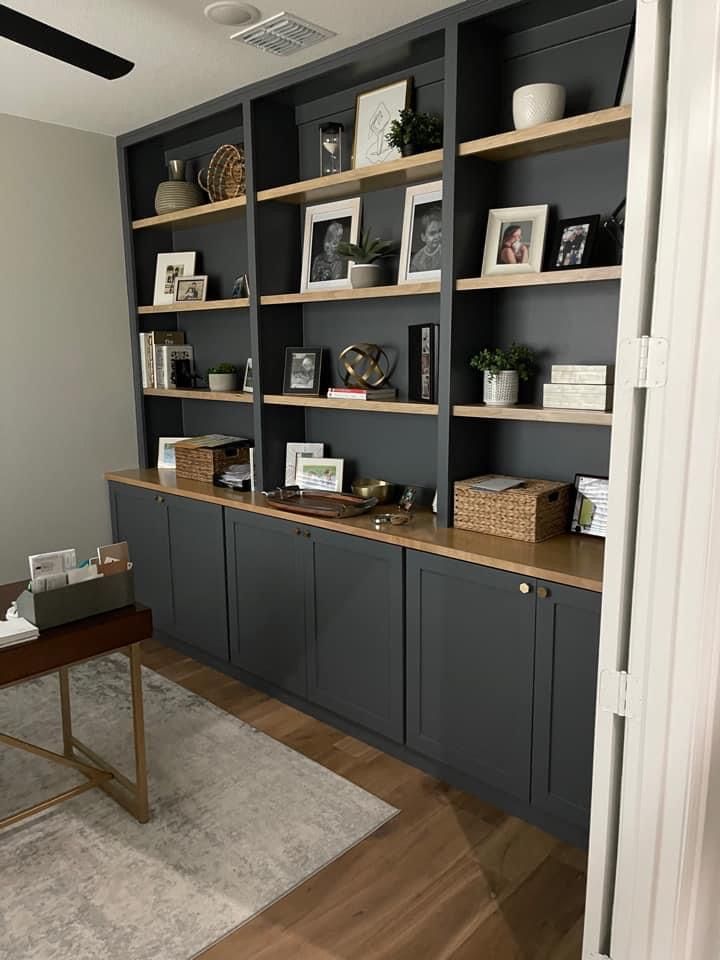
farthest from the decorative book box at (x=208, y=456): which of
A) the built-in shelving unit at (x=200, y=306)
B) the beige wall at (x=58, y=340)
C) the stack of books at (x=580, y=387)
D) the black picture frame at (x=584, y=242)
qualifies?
the black picture frame at (x=584, y=242)

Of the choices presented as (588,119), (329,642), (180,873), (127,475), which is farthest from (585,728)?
(127,475)

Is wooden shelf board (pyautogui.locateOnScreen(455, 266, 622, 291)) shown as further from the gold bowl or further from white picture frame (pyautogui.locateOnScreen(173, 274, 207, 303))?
white picture frame (pyautogui.locateOnScreen(173, 274, 207, 303))

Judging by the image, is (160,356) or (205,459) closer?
(205,459)

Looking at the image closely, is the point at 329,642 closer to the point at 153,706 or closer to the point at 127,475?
the point at 153,706

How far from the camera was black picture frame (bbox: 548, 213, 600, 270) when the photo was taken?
2.45m

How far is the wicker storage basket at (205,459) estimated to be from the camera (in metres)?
3.67

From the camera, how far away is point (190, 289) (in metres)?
3.95

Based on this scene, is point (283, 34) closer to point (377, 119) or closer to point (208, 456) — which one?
point (377, 119)

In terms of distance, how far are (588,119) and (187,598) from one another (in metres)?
2.68

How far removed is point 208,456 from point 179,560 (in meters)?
0.53

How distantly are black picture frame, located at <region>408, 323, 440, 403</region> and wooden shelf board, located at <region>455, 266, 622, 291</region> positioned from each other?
0.28 m

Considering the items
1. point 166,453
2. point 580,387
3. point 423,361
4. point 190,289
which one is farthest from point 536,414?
point 166,453

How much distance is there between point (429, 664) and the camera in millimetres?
2656

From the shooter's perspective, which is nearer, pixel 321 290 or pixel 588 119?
pixel 588 119
